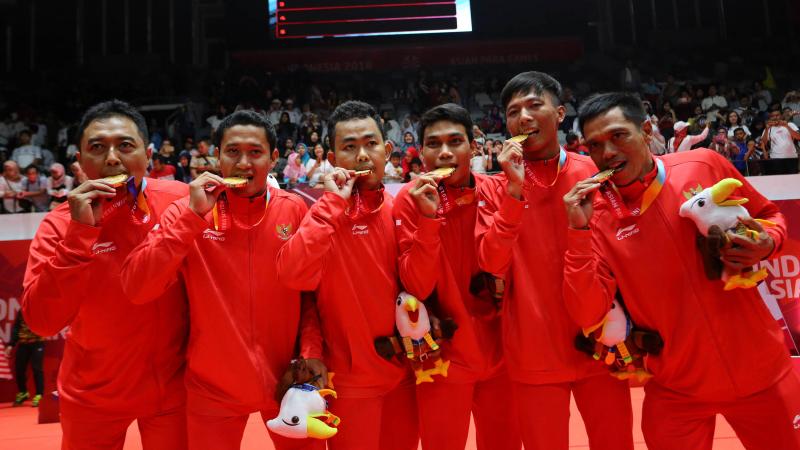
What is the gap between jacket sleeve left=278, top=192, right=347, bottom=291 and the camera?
284 centimetres

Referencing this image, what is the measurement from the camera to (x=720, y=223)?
2.68m

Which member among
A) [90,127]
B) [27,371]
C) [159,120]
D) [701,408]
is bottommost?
[27,371]

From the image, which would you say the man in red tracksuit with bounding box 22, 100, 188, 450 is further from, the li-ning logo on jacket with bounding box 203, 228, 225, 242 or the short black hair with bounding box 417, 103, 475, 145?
the short black hair with bounding box 417, 103, 475, 145

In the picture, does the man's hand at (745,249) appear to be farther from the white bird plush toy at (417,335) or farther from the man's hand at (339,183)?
the man's hand at (339,183)

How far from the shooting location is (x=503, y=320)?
312cm

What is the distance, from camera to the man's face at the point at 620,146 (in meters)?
2.96

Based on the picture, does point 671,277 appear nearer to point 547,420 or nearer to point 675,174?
point 675,174

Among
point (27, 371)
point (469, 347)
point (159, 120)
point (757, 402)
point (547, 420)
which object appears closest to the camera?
point (757, 402)

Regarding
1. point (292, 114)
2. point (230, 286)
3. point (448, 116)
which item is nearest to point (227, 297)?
point (230, 286)

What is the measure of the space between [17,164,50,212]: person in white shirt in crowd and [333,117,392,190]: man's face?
7.73m

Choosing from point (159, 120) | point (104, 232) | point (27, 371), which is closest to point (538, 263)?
point (104, 232)

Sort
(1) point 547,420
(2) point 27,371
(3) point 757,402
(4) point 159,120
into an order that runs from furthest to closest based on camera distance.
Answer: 1. (4) point 159,120
2. (2) point 27,371
3. (1) point 547,420
4. (3) point 757,402

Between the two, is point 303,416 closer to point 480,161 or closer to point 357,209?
point 357,209

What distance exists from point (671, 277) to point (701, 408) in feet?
2.06
